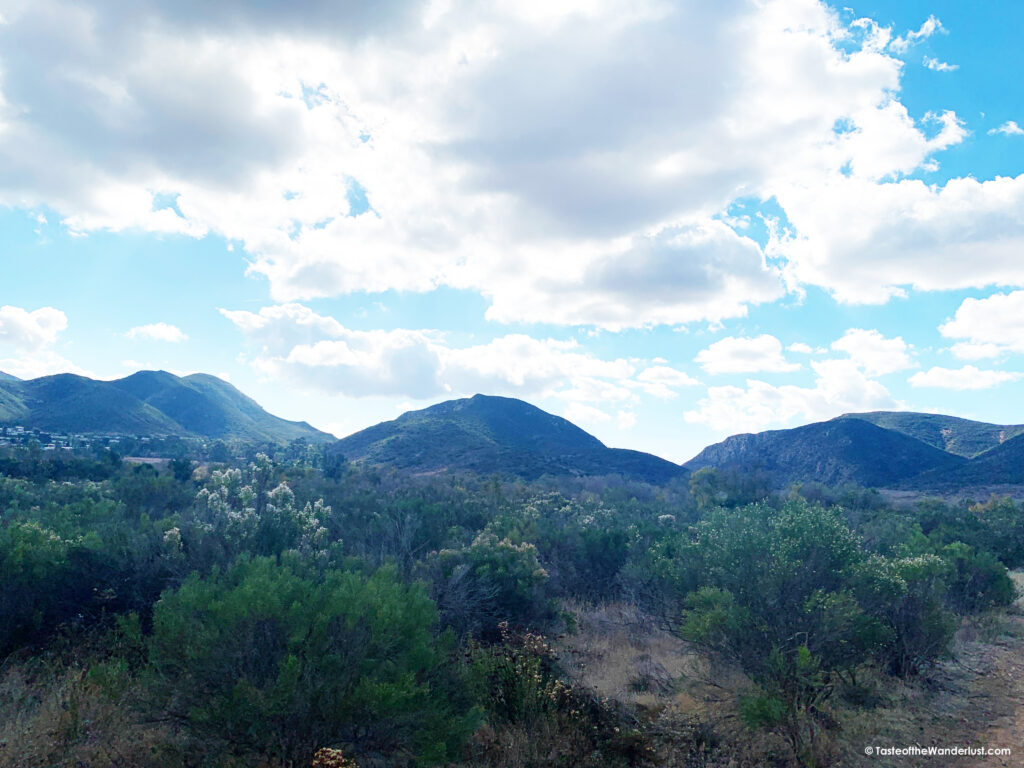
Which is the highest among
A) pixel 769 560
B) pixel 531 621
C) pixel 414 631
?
pixel 769 560

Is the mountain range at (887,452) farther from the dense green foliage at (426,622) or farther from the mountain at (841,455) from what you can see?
the dense green foliage at (426,622)

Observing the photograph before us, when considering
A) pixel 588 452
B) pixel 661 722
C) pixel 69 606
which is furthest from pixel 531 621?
pixel 588 452

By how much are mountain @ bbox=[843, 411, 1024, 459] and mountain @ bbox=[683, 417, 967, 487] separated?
189 inches

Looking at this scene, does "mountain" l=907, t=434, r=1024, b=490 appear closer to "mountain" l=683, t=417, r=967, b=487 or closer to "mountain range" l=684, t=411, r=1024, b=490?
A: "mountain range" l=684, t=411, r=1024, b=490

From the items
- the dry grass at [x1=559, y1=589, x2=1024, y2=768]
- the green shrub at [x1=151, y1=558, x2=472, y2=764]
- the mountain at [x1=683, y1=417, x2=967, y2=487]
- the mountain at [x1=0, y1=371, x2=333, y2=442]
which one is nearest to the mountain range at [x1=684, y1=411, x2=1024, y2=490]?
the mountain at [x1=683, y1=417, x2=967, y2=487]

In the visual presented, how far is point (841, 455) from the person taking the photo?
78750 mm

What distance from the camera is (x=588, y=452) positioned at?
83000 mm

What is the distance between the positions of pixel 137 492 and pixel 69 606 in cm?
1876

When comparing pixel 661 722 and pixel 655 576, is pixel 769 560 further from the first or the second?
pixel 655 576

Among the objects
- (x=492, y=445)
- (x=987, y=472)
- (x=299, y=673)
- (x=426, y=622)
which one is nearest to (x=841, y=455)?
(x=987, y=472)

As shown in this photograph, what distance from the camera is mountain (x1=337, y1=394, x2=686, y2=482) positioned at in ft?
229

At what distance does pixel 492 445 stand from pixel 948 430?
64.8m

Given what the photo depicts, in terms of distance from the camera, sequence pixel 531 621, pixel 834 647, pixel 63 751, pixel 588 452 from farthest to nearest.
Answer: pixel 588 452 → pixel 531 621 → pixel 834 647 → pixel 63 751

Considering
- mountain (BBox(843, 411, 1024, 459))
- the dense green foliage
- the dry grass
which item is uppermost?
mountain (BBox(843, 411, 1024, 459))
